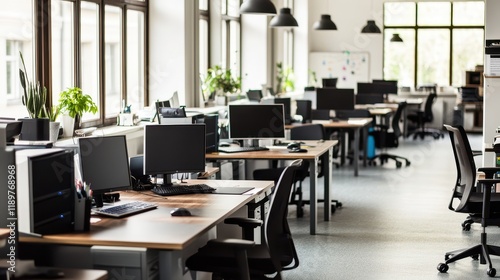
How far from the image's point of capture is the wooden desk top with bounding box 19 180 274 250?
3.89 meters

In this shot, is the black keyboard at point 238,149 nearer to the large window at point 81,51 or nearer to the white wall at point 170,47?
the large window at point 81,51

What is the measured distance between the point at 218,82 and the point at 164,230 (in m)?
6.69

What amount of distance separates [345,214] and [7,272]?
5.47 m

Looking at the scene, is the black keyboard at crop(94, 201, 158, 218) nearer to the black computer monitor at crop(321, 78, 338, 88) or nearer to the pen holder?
the pen holder

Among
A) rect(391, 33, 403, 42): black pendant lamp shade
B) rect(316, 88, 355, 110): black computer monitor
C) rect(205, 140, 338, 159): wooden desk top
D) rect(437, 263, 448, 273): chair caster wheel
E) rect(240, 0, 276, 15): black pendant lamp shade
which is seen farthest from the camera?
rect(391, 33, 403, 42): black pendant lamp shade

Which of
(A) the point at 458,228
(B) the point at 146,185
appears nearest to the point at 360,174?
(A) the point at 458,228

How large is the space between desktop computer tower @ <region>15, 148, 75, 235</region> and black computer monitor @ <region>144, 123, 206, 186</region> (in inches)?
50.5

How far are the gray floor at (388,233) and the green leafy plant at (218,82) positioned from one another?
189 cm

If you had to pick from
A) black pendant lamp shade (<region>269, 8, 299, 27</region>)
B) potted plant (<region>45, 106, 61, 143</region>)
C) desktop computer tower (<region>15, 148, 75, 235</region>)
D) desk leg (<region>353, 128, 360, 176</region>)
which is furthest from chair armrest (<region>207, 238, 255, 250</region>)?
desk leg (<region>353, 128, 360, 176</region>)

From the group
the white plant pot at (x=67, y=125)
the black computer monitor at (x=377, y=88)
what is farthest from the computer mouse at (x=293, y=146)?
the black computer monitor at (x=377, y=88)

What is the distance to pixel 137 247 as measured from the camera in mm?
3859

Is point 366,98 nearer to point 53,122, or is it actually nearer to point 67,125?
point 67,125

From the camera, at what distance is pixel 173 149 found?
5488 millimetres

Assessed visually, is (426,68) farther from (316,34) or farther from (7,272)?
(7,272)
